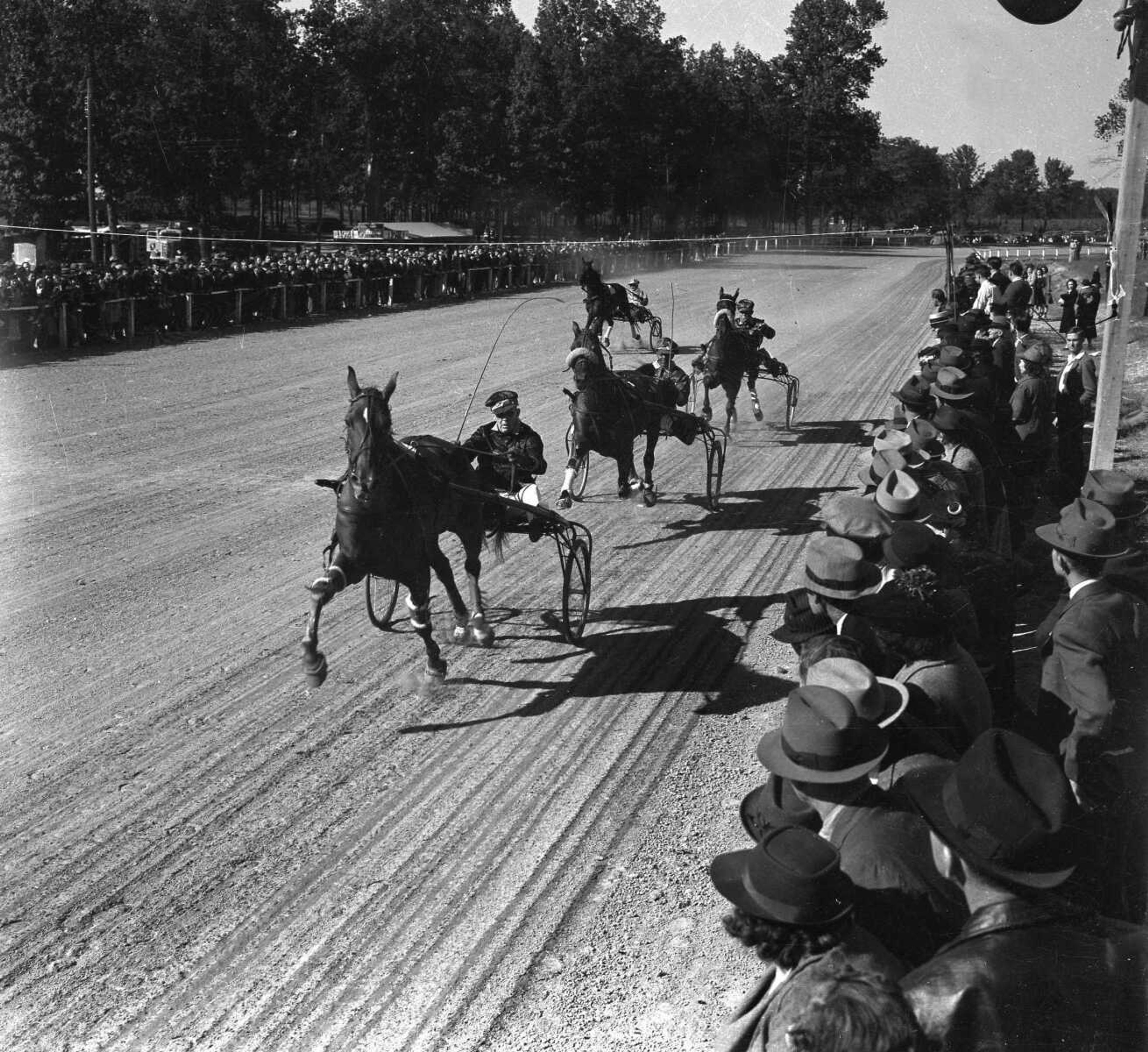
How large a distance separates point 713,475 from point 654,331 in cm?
989

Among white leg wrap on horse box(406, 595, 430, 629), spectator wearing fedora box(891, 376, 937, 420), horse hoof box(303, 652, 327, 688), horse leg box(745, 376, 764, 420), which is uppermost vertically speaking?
spectator wearing fedora box(891, 376, 937, 420)

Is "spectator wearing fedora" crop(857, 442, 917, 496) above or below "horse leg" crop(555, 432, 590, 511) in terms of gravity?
above

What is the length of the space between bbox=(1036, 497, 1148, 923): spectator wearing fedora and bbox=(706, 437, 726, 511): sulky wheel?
710 centimetres

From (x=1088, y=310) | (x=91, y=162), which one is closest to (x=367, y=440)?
(x=1088, y=310)

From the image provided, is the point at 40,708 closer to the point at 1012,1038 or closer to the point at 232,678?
the point at 232,678

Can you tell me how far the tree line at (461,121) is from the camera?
110ft

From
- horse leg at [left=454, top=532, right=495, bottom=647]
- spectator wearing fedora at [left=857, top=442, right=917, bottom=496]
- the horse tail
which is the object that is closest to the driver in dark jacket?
the horse tail

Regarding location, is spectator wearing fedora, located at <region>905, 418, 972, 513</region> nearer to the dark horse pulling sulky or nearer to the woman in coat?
the dark horse pulling sulky

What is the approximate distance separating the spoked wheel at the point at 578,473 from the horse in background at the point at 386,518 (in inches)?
158

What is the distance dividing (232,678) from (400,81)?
55009 millimetres

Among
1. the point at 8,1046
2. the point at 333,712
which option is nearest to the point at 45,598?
the point at 333,712

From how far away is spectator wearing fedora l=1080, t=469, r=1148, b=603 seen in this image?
15.6 ft

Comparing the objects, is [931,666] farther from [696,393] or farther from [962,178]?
[962,178]

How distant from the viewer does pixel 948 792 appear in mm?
2777
